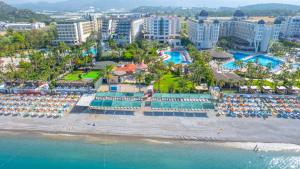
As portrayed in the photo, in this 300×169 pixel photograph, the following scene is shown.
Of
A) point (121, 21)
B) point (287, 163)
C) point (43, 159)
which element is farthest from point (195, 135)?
point (121, 21)

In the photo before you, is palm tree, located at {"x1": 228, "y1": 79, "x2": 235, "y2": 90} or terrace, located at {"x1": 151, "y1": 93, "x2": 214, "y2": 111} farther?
palm tree, located at {"x1": 228, "y1": 79, "x2": 235, "y2": 90}

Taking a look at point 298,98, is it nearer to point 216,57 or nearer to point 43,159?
point 216,57

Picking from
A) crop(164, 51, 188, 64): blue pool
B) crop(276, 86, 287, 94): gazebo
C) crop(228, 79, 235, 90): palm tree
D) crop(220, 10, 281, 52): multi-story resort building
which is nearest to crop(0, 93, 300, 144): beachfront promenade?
crop(276, 86, 287, 94): gazebo

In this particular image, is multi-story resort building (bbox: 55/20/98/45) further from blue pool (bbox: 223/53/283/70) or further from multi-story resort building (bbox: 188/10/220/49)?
blue pool (bbox: 223/53/283/70)

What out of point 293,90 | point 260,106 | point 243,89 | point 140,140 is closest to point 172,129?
point 140,140

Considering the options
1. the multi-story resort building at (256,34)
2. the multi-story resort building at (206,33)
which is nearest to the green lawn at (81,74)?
the multi-story resort building at (206,33)

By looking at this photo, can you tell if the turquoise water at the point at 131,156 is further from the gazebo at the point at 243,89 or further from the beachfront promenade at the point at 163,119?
the gazebo at the point at 243,89

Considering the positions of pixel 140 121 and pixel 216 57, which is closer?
pixel 140 121

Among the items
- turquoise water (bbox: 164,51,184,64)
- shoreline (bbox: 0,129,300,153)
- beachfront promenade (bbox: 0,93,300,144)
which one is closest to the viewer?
shoreline (bbox: 0,129,300,153)
